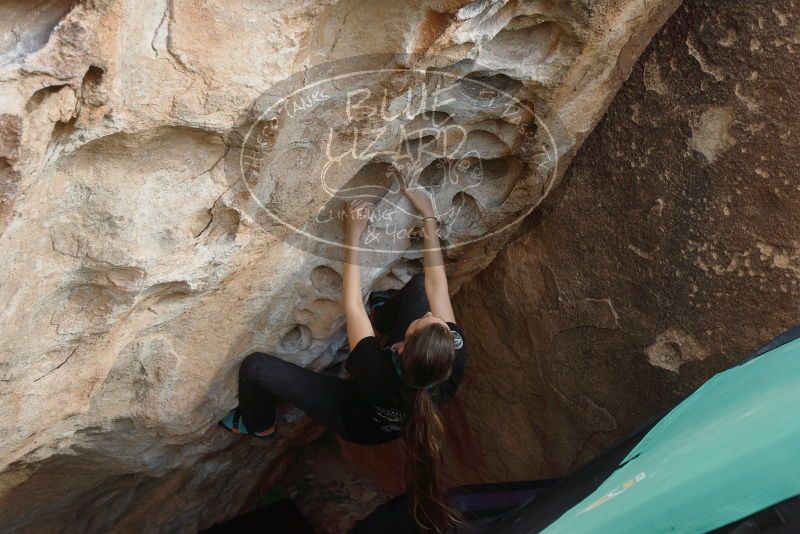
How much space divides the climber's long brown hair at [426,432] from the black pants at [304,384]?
8.3 inches

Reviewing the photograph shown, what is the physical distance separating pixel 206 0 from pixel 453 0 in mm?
351

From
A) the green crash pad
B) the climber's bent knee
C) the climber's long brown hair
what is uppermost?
the climber's bent knee

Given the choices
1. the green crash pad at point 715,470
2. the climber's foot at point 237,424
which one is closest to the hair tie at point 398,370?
the green crash pad at point 715,470

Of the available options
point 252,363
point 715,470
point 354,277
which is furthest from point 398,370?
point 715,470

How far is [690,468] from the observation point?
1.11 metres

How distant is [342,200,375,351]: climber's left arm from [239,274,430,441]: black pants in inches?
6.2

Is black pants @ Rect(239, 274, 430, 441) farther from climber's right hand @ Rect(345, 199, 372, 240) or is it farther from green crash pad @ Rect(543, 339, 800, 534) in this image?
green crash pad @ Rect(543, 339, 800, 534)

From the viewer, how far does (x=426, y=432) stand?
157cm

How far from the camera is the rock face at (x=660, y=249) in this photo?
1472 mm

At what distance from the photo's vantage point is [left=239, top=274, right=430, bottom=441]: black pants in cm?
171

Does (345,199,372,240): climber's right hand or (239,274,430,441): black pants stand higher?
(345,199,372,240): climber's right hand

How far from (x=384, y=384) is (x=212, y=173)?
1.82ft

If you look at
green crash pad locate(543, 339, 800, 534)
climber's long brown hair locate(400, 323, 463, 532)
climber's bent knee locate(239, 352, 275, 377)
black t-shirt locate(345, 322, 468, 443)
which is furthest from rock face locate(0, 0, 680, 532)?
green crash pad locate(543, 339, 800, 534)

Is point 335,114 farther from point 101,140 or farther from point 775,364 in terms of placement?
point 775,364
